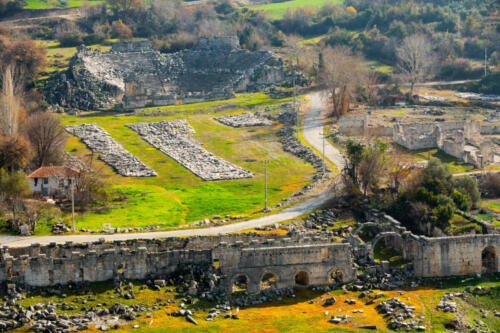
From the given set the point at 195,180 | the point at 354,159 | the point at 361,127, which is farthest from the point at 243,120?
the point at 354,159

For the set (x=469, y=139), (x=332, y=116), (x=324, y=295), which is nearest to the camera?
(x=324, y=295)

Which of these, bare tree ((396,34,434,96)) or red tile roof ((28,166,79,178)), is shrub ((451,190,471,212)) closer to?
red tile roof ((28,166,79,178))

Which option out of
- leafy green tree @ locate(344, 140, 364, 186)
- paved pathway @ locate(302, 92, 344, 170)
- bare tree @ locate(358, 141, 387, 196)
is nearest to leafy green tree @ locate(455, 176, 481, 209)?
bare tree @ locate(358, 141, 387, 196)

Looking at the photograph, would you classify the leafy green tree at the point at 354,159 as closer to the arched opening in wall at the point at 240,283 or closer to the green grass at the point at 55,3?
the arched opening in wall at the point at 240,283

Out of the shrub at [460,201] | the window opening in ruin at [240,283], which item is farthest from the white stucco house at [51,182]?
the shrub at [460,201]

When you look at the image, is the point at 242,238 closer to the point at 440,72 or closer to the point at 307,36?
the point at 440,72

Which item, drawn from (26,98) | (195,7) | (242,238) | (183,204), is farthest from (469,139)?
(195,7)
